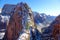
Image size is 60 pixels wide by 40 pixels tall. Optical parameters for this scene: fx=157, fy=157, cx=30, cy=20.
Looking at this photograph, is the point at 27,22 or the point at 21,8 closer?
the point at 27,22

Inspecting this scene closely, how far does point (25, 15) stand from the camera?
30688 mm

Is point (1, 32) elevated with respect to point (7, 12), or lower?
lower

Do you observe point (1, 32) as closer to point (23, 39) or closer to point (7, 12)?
point (7, 12)

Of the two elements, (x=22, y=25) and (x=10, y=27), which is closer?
(x=22, y=25)

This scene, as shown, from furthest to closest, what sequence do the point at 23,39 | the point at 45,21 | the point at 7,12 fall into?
the point at 45,21
the point at 7,12
the point at 23,39

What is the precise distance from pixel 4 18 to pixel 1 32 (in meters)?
9.37

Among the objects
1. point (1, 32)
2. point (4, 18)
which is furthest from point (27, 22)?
point (4, 18)

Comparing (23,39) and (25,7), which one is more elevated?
(25,7)

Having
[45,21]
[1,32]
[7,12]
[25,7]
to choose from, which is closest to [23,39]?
[25,7]

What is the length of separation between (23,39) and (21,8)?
9647mm

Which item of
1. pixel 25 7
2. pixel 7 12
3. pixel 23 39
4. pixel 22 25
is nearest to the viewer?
pixel 23 39

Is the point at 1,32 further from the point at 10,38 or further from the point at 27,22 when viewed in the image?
the point at 27,22

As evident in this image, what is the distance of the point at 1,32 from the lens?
50.0m

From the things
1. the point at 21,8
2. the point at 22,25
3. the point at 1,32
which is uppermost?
the point at 21,8
